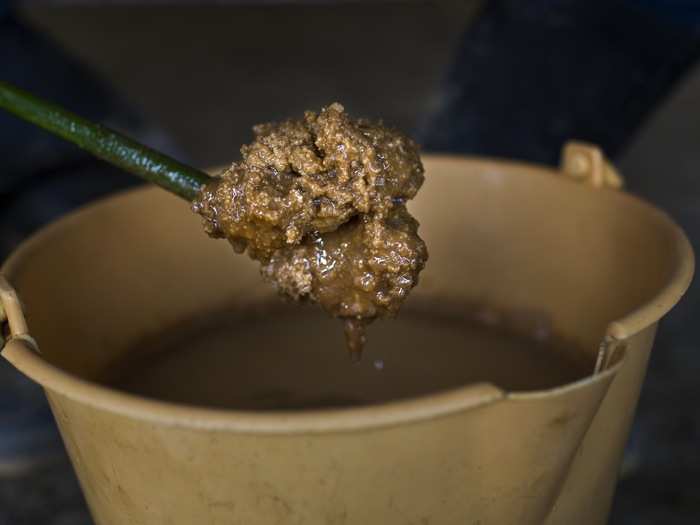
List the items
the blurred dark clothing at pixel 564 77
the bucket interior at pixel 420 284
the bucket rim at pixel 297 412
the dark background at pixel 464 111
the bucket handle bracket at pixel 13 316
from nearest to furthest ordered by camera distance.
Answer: the bucket rim at pixel 297 412, the bucket handle bracket at pixel 13 316, the bucket interior at pixel 420 284, the dark background at pixel 464 111, the blurred dark clothing at pixel 564 77

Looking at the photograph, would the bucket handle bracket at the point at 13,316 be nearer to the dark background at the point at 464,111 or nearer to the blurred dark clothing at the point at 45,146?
the dark background at the point at 464,111

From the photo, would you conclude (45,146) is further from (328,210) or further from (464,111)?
(328,210)

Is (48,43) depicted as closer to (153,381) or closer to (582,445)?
(153,381)

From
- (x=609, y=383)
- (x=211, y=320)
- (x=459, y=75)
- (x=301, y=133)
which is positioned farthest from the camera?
(x=459, y=75)

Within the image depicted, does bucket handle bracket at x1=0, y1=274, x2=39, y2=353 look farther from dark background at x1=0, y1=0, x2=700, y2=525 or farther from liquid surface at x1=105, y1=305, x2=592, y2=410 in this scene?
dark background at x1=0, y1=0, x2=700, y2=525

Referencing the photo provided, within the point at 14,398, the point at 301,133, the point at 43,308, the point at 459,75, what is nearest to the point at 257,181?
the point at 301,133

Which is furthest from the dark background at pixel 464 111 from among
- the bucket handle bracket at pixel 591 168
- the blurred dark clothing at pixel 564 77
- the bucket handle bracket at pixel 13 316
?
the bucket handle bracket at pixel 13 316

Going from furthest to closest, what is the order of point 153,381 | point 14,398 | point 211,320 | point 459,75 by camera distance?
point 459,75 < point 14,398 < point 211,320 < point 153,381

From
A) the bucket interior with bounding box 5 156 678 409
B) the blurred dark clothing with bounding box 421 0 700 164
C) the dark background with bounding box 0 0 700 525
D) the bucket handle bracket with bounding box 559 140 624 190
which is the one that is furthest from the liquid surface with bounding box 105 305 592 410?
the blurred dark clothing with bounding box 421 0 700 164
